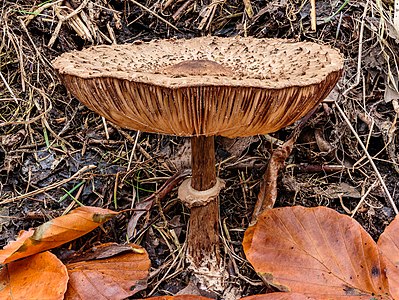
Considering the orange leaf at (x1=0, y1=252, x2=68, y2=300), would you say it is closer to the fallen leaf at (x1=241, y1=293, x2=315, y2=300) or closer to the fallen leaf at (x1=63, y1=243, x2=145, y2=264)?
the fallen leaf at (x1=63, y1=243, x2=145, y2=264)

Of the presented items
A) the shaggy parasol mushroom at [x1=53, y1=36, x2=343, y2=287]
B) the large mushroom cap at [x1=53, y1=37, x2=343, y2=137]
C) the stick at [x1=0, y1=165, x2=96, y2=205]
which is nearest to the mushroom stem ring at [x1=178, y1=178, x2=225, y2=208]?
the shaggy parasol mushroom at [x1=53, y1=36, x2=343, y2=287]

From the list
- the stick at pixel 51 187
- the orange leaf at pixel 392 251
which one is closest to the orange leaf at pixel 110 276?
the stick at pixel 51 187

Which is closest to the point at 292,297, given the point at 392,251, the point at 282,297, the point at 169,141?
the point at 282,297

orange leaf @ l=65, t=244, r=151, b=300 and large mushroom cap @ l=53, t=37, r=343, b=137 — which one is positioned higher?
large mushroom cap @ l=53, t=37, r=343, b=137

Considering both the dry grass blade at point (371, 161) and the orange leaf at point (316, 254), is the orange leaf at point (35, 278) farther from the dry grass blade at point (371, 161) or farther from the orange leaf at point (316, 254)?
the dry grass blade at point (371, 161)

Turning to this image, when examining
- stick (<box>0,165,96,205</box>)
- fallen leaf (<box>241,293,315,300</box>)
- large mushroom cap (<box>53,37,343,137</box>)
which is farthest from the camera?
stick (<box>0,165,96,205</box>)

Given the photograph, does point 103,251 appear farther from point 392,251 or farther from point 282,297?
point 392,251
